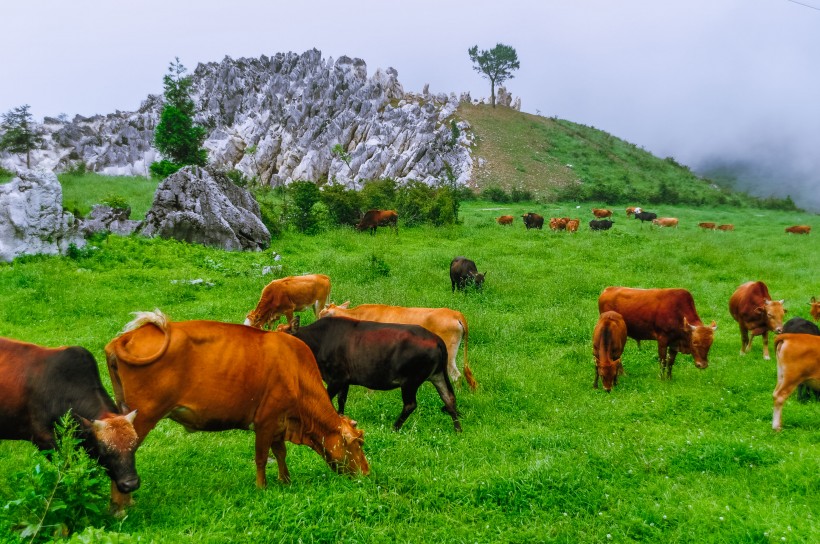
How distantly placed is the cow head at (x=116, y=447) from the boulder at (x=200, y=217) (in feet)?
57.2

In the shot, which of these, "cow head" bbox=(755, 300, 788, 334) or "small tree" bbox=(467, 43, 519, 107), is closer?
"cow head" bbox=(755, 300, 788, 334)

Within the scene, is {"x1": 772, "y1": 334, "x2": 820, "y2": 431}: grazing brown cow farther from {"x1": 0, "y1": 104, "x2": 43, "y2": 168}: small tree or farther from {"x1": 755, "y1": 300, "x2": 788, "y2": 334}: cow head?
{"x1": 0, "y1": 104, "x2": 43, "y2": 168}: small tree

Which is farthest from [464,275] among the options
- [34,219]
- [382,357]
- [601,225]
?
[601,225]

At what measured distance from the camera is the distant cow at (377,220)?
97.8ft

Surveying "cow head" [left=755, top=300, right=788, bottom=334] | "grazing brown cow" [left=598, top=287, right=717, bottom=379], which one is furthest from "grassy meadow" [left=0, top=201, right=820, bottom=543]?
"cow head" [left=755, top=300, right=788, bottom=334]

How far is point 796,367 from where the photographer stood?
8055 mm

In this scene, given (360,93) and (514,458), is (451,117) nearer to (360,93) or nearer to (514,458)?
(360,93)

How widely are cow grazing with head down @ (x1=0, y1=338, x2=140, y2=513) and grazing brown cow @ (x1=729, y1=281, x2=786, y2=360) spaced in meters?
12.6

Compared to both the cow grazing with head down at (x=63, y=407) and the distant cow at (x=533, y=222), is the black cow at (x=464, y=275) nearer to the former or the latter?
the cow grazing with head down at (x=63, y=407)

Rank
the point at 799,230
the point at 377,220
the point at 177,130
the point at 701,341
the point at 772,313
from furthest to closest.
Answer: the point at 177,130, the point at 799,230, the point at 377,220, the point at 772,313, the point at 701,341

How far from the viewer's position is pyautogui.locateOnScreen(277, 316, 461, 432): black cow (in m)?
7.71

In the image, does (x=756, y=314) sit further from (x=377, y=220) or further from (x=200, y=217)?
(x=377, y=220)

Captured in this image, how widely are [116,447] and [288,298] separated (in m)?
8.30

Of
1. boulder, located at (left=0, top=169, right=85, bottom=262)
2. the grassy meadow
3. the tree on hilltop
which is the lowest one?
the grassy meadow
